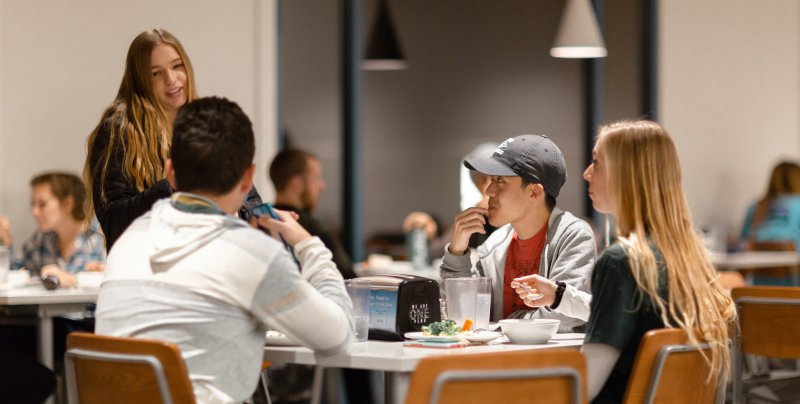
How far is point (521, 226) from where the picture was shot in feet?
Result: 9.96

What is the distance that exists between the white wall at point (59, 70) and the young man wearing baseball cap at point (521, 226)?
246cm

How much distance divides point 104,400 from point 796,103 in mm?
8354

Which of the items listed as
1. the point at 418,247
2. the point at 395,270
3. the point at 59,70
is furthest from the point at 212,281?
the point at 418,247

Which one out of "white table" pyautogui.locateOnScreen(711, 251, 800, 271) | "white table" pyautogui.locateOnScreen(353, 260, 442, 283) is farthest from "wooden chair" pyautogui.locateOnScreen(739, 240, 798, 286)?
"white table" pyautogui.locateOnScreen(353, 260, 442, 283)

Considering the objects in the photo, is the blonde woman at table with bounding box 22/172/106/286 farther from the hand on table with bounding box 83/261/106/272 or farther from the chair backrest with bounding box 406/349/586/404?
the chair backrest with bounding box 406/349/586/404

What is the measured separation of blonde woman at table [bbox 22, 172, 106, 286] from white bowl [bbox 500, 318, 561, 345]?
9.72 feet

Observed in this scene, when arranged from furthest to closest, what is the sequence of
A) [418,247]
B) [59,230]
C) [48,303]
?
[418,247]
[59,230]
[48,303]

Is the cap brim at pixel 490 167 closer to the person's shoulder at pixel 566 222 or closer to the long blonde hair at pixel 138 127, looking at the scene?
the person's shoulder at pixel 566 222

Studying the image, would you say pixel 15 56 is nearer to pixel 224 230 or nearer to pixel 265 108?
pixel 265 108

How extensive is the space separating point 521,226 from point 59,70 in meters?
3.11

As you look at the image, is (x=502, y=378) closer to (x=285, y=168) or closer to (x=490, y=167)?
(x=490, y=167)

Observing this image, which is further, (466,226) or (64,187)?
(64,187)

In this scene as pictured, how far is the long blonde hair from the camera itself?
9.82 ft

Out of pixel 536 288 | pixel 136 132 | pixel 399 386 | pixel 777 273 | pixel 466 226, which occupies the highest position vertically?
pixel 136 132
